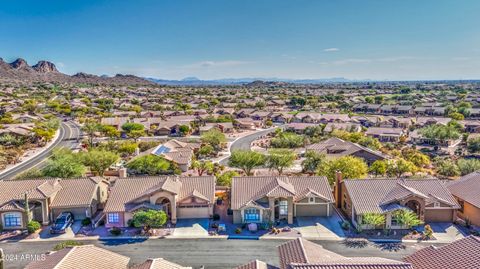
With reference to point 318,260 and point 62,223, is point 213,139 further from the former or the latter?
point 318,260

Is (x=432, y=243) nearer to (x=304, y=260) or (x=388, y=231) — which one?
(x=388, y=231)

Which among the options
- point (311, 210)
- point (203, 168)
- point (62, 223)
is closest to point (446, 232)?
point (311, 210)

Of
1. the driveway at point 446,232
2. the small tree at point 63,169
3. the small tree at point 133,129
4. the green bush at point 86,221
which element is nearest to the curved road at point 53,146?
the small tree at point 133,129

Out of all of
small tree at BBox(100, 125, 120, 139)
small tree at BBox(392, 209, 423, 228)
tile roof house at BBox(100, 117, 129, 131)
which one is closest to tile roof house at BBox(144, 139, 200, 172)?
small tree at BBox(100, 125, 120, 139)

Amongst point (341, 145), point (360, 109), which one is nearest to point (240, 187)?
point (341, 145)

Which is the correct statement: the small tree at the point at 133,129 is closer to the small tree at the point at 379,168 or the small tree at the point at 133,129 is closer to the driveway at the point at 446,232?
the small tree at the point at 379,168

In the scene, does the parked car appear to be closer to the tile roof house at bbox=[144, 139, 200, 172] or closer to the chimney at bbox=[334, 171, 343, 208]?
the tile roof house at bbox=[144, 139, 200, 172]
